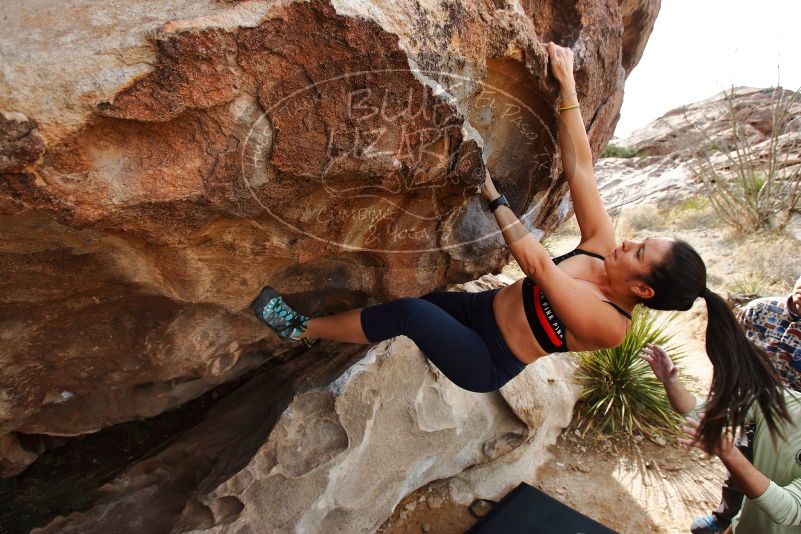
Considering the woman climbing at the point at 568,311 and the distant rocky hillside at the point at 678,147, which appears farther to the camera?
the distant rocky hillside at the point at 678,147

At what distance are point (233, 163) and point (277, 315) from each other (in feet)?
3.29

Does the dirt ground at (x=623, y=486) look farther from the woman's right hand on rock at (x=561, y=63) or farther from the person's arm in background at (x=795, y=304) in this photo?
the woman's right hand on rock at (x=561, y=63)

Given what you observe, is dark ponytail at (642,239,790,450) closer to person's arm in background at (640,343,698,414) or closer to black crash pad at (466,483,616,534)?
person's arm in background at (640,343,698,414)

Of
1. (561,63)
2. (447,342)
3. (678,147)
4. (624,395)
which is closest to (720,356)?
(447,342)

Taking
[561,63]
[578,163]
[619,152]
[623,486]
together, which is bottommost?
[623,486]

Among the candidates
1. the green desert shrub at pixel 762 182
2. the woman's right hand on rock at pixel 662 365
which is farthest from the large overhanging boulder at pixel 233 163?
the green desert shrub at pixel 762 182

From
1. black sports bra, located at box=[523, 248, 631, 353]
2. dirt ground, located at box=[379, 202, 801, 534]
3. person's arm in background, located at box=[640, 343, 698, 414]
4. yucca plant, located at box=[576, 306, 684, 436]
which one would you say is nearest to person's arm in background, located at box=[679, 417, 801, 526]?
person's arm in background, located at box=[640, 343, 698, 414]

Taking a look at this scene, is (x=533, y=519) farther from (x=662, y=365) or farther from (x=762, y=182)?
(x=762, y=182)

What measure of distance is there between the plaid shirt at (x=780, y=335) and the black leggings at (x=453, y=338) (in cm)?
146

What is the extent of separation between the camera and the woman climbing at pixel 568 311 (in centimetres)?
203

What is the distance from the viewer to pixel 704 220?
9906 mm

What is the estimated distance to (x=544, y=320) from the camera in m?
2.20

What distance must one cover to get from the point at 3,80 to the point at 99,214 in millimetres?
439

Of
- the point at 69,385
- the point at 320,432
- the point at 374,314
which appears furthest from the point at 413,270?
the point at 69,385
